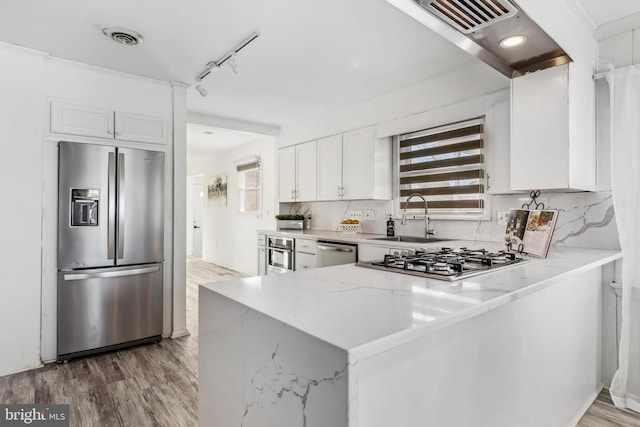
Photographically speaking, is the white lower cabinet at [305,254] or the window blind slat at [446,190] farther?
the white lower cabinet at [305,254]

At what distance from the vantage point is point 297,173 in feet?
15.6

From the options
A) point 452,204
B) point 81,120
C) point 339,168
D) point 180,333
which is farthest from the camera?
point 339,168

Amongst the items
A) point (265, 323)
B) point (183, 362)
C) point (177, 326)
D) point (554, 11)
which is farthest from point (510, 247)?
point (177, 326)

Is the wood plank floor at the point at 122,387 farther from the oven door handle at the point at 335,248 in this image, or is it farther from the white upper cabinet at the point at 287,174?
the white upper cabinet at the point at 287,174

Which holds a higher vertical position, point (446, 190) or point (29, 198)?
point (446, 190)

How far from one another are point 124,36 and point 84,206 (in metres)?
1.36

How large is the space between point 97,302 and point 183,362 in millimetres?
896

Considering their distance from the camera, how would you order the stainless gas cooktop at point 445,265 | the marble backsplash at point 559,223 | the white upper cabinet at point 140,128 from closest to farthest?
the stainless gas cooktop at point 445,265, the marble backsplash at point 559,223, the white upper cabinet at point 140,128

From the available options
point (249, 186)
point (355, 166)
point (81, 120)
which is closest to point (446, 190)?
point (355, 166)

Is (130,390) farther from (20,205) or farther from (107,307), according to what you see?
(20,205)

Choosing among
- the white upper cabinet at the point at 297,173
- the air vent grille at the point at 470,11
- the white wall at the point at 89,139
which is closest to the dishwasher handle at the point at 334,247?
the white upper cabinet at the point at 297,173

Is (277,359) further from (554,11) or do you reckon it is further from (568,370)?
(554,11)

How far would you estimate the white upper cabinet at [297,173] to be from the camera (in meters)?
4.52

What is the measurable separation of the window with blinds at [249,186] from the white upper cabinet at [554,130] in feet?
13.9
